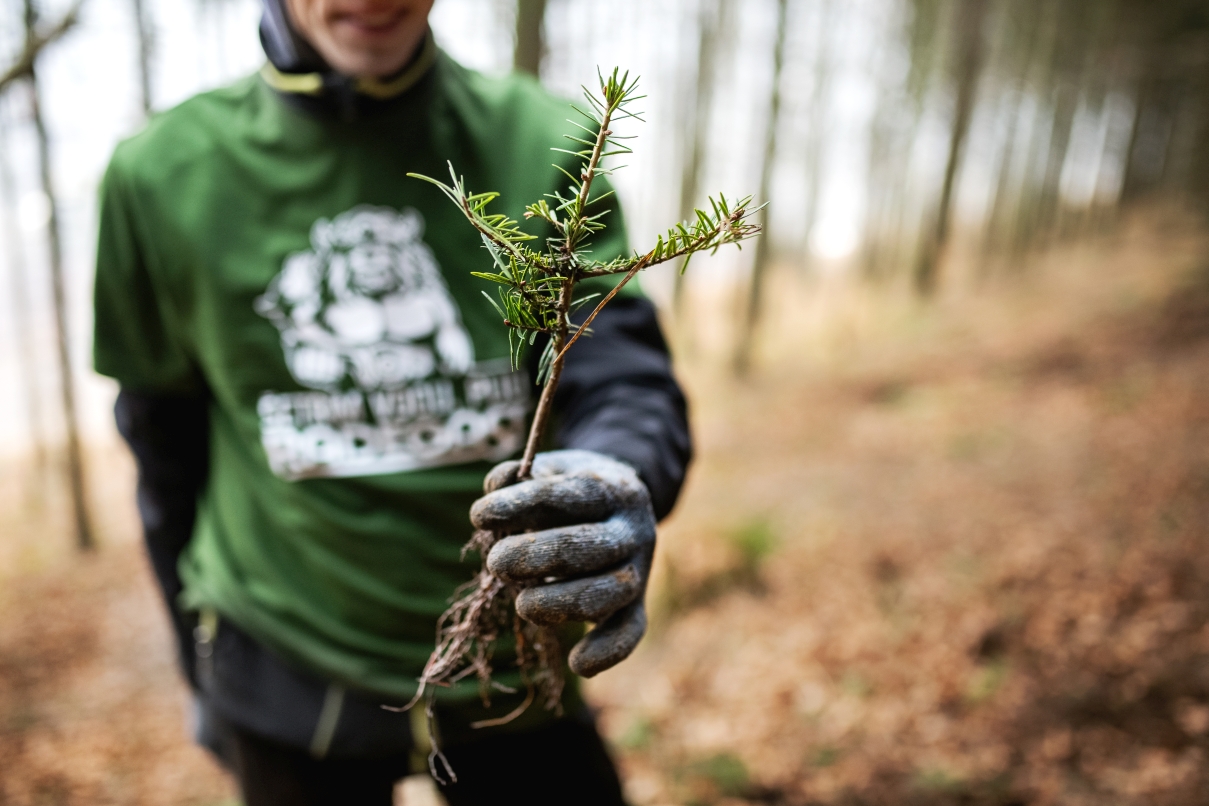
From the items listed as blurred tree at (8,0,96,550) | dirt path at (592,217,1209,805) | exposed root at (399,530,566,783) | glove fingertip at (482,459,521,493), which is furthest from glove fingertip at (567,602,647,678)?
blurred tree at (8,0,96,550)

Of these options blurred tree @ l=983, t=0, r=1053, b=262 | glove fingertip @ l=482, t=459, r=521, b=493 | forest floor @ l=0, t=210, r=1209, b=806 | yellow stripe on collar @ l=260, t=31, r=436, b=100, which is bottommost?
forest floor @ l=0, t=210, r=1209, b=806

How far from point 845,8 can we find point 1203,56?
29.1 ft

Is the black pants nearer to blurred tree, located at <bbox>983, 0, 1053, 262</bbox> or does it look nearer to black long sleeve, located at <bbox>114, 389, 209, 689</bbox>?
black long sleeve, located at <bbox>114, 389, 209, 689</bbox>

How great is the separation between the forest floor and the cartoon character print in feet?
9.97

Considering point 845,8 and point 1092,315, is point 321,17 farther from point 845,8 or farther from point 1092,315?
point 845,8

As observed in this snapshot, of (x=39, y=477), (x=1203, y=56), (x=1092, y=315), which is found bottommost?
(x=39, y=477)

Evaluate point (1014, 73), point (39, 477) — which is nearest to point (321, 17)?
point (39, 477)

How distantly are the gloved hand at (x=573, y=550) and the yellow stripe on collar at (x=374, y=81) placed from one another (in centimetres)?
93

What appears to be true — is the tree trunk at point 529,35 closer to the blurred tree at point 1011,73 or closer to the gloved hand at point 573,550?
the gloved hand at point 573,550

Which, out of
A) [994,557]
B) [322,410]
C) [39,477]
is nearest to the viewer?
[322,410]

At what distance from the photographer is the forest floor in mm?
3473

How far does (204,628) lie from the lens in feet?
5.63

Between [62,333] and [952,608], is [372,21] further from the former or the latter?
[62,333]

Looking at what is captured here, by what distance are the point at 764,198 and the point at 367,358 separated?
1024 centimetres
